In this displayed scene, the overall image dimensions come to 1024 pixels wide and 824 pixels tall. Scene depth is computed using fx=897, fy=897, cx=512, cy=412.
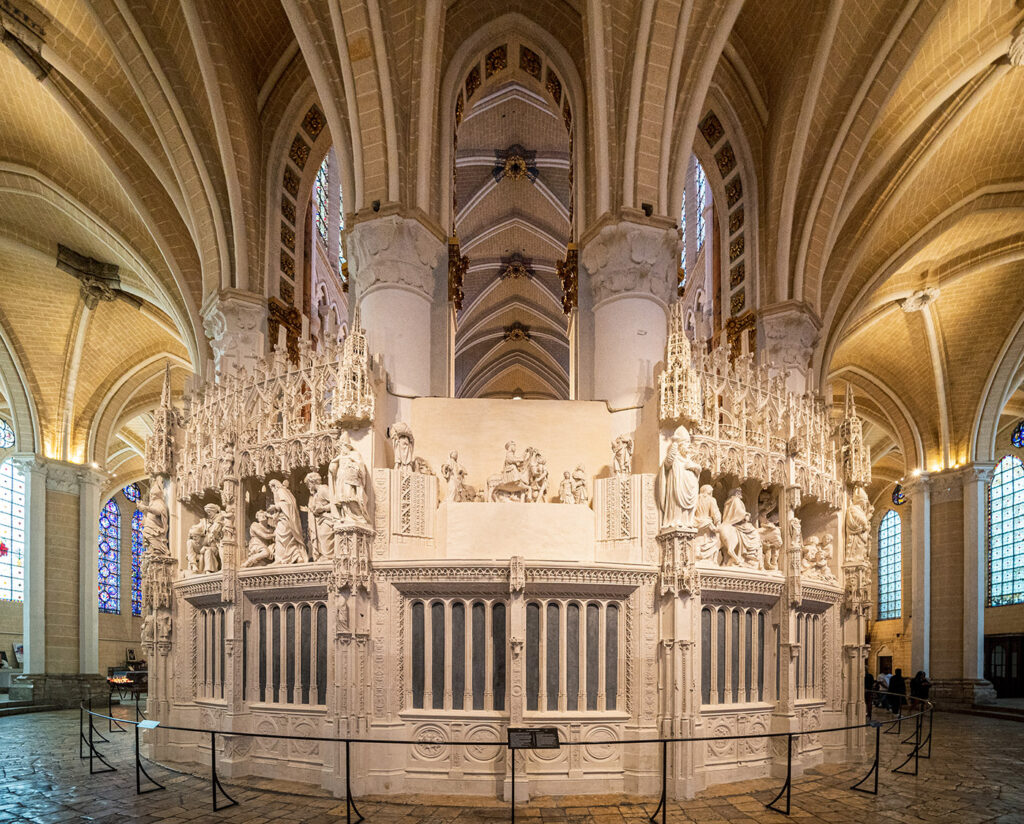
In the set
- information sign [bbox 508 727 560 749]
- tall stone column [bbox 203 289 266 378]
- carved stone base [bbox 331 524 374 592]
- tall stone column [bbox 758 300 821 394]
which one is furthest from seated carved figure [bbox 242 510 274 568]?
tall stone column [bbox 758 300 821 394]

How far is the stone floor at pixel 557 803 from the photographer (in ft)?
32.3

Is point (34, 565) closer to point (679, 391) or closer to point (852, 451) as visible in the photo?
point (679, 391)

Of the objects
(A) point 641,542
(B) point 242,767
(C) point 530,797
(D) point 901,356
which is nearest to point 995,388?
(D) point 901,356

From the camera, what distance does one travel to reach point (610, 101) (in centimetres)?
1459

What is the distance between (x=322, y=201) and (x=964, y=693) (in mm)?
23072

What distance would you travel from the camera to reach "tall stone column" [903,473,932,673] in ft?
91.6

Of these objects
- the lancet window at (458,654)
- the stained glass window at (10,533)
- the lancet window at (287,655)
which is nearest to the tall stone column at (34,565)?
the stained glass window at (10,533)

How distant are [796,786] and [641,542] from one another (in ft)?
12.4

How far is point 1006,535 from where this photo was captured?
32.9 meters

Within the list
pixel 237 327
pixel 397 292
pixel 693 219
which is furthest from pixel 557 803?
pixel 693 219

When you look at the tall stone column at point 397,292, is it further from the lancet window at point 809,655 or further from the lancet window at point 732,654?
the lancet window at point 809,655

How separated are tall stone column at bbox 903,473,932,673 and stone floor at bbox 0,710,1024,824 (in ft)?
49.3

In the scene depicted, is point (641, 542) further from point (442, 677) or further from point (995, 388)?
point (995, 388)

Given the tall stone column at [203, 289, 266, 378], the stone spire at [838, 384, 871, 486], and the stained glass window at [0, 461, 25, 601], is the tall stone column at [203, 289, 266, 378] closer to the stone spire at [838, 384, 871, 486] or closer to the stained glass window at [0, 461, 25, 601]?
the stone spire at [838, 384, 871, 486]
